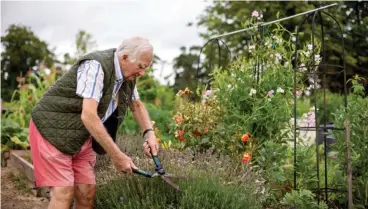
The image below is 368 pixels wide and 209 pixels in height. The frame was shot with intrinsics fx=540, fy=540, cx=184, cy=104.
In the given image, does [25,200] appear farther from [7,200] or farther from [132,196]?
[132,196]

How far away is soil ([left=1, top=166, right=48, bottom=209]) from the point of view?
5364 mm

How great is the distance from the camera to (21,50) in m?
38.5

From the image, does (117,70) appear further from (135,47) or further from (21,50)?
(21,50)

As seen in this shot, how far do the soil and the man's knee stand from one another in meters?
1.81

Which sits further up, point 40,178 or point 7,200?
point 40,178

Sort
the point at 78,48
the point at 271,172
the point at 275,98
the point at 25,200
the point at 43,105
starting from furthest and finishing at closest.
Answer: the point at 78,48
the point at 25,200
the point at 275,98
the point at 271,172
the point at 43,105

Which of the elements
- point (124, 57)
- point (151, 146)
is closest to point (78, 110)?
point (124, 57)

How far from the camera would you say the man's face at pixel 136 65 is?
305 cm

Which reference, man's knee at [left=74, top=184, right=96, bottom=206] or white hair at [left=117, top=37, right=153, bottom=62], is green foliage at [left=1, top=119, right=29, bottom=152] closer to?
man's knee at [left=74, top=184, right=96, bottom=206]

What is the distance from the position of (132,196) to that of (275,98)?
2038 millimetres

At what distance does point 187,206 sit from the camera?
321 cm

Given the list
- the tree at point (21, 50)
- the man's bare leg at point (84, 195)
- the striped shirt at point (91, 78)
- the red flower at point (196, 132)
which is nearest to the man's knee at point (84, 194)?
the man's bare leg at point (84, 195)

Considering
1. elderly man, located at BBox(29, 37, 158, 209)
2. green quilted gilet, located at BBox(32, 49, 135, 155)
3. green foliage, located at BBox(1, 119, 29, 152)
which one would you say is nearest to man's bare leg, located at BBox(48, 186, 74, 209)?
elderly man, located at BBox(29, 37, 158, 209)

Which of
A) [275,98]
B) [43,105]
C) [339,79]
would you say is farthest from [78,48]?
[339,79]
